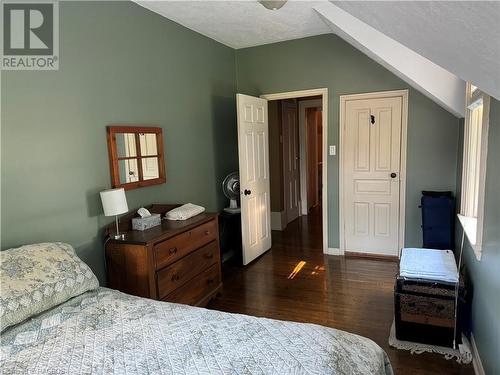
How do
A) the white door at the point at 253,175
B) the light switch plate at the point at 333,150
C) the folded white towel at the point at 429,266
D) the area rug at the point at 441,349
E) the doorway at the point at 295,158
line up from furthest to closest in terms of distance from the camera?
the doorway at the point at 295,158, the light switch plate at the point at 333,150, the white door at the point at 253,175, the folded white towel at the point at 429,266, the area rug at the point at 441,349

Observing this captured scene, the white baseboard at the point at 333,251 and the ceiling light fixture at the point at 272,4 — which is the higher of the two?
the ceiling light fixture at the point at 272,4

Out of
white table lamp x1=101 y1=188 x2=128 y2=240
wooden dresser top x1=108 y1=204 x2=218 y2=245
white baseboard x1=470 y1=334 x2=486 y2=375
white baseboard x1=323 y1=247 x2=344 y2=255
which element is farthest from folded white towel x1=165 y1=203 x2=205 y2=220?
A: white baseboard x1=470 y1=334 x2=486 y2=375

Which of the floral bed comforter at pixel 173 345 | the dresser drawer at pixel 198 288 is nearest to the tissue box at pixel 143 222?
the dresser drawer at pixel 198 288

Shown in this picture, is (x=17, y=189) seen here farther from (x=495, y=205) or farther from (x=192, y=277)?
(x=495, y=205)

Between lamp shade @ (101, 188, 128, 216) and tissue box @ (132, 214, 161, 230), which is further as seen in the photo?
tissue box @ (132, 214, 161, 230)

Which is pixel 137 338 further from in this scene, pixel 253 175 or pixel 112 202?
pixel 253 175

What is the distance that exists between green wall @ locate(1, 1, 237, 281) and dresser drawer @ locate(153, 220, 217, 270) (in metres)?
0.54

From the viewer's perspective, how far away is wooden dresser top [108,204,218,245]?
2.47 m

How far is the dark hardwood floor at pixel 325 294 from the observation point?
244cm

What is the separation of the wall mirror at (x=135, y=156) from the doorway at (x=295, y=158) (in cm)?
189

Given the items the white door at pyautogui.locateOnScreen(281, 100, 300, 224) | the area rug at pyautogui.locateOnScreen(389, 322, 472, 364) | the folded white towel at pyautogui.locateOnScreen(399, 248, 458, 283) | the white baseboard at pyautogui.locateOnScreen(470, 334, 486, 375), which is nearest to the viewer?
the white baseboard at pyautogui.locateOnScreen(470, 334, 486, 375)

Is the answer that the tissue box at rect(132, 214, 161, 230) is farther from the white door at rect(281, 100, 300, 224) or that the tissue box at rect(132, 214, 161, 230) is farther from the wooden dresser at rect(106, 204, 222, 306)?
the white door at rect(281, 100, 300, 224)

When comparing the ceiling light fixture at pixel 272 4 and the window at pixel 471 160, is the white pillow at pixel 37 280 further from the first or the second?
the window at pixel 471 160

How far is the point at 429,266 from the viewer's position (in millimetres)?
2514
